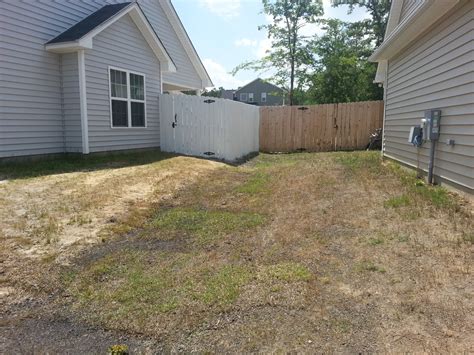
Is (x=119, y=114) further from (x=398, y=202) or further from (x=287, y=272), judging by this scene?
(x=287, y=272)

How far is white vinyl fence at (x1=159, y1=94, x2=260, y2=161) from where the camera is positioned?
10.8 m

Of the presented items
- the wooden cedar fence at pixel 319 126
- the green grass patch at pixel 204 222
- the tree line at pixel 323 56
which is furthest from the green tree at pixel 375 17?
the green grass patch at pixel 204 222

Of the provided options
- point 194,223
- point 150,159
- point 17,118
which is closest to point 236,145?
point 150,159

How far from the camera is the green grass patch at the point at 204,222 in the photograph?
4.75 m

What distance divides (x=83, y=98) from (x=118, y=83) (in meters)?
1.61

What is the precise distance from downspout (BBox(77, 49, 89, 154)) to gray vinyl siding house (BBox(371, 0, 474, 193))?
7.06m

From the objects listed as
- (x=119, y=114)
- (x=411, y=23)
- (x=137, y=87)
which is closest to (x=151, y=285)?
(x=411, y=23)

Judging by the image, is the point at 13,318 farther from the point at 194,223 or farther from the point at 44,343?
the point at 194,223

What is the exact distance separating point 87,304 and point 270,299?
1.47m

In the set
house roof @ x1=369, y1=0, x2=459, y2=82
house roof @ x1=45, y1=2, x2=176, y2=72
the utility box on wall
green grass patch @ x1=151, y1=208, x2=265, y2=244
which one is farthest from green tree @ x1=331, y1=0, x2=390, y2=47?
green grass patch @ x1=151, y1=208, x2=265, y2=244

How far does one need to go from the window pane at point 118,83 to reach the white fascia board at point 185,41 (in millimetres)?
5368

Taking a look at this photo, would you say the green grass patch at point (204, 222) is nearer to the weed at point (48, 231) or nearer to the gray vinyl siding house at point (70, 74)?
the weed at point (48, 231)

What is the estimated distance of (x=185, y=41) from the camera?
15891mm

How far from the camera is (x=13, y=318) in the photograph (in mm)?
2871
